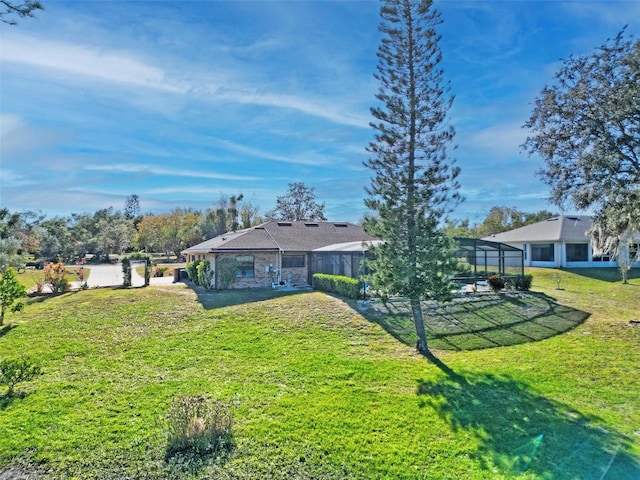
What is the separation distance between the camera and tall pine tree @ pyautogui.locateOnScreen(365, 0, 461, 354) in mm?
10414

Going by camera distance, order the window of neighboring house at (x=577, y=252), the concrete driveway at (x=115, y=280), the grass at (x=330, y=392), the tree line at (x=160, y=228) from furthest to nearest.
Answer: the tree line at (x=160, y=228)
the window of neighboring house at (x=577, y=252)
the concrete driveway at (x=115, y=280)
the grass at (x=330, y=392)

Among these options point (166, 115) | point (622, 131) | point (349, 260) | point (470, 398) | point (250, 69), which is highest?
point (250, 69)

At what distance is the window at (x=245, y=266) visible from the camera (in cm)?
2020

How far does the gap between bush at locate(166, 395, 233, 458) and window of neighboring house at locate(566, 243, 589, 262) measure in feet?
98.7

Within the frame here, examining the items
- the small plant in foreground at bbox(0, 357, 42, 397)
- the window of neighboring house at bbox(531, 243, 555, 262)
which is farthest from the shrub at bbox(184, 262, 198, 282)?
the window of neighboring house at bbox(531, 243, 555, 262)

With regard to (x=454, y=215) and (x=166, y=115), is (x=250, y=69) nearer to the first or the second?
(x=166, y=115)

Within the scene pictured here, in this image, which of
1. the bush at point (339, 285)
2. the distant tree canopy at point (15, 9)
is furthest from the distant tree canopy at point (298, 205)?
the distant tree canopy at point (15, 9)

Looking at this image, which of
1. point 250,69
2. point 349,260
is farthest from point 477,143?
point 250,69

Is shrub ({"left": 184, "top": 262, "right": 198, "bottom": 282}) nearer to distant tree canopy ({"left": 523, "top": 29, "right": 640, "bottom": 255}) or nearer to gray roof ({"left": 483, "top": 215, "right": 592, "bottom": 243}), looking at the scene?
distant tree canopy ({"left": 523, "top": 29, "right": 640, "bottom": 255})

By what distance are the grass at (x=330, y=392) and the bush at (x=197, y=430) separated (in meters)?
0.20

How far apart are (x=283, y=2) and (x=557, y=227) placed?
28.6 meters

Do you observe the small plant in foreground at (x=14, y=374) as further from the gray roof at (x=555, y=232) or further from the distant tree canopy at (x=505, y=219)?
the distant tree canopy at (x=505, y=219)

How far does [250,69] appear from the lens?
12047 mm

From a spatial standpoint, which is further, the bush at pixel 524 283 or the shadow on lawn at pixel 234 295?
the bush at pixel 524 283
